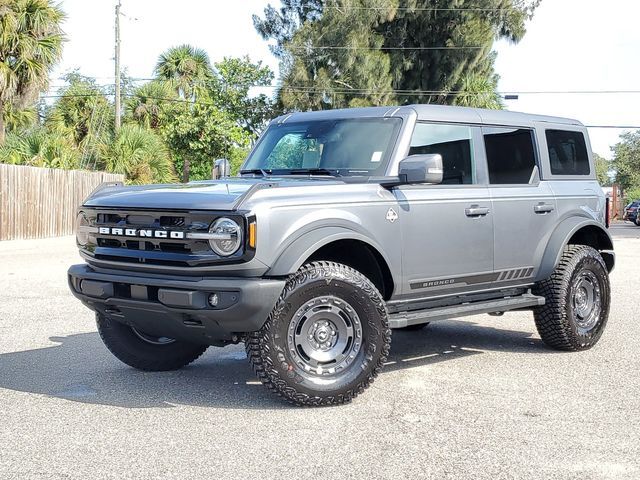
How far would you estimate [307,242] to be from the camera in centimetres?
564

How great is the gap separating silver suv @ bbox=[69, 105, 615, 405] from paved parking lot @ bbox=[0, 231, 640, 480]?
1.22 ft

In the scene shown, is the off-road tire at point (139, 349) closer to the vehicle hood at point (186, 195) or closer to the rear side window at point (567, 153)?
the vehicle hood at point (186, 195)

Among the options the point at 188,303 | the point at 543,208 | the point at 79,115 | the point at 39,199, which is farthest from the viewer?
the point at 79,115

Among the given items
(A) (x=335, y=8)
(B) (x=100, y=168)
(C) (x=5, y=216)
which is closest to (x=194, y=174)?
(B) (x=100, y=168)

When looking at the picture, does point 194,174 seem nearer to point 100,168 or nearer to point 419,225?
point 100,168

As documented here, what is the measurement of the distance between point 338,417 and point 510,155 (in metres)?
3.08

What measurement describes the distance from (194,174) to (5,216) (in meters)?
15.8

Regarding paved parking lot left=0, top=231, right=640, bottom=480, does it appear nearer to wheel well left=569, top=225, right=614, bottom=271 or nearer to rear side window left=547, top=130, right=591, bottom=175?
wheel well left=569, top=225, right=614, bottom=271

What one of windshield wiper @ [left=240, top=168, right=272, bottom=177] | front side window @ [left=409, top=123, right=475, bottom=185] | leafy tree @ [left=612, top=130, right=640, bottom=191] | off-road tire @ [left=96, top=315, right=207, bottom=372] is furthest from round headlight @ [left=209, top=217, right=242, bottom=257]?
leafy tree @ [left=612, top=130, right=640, bottom=191]

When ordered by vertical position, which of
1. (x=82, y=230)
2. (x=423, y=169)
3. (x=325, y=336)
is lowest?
(x=325, y=336)

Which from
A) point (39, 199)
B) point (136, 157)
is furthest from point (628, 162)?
point (39, 199)

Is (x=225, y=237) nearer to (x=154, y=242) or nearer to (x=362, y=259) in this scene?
(x=154, y=242)

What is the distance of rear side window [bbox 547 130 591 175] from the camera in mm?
7906

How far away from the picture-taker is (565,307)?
7508 millimetres
